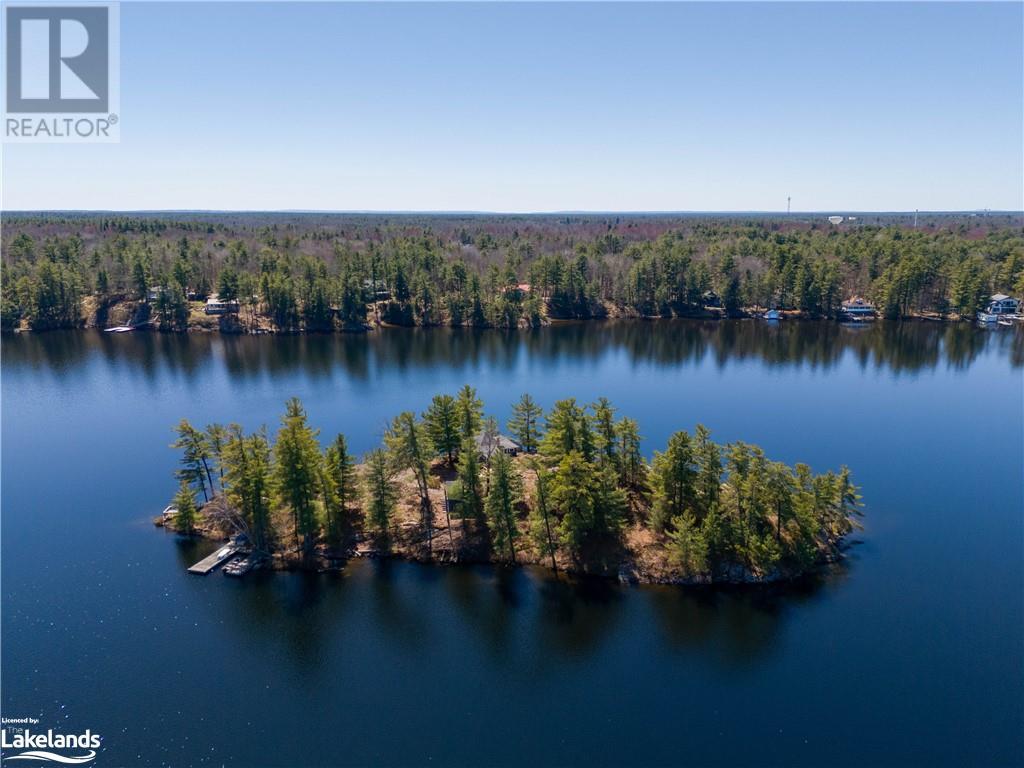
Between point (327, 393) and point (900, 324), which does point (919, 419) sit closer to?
point (900, 324)

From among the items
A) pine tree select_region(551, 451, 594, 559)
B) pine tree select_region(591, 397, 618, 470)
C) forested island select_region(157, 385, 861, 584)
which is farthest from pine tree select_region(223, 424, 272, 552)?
pine tree select_region(591, 397, 618, 470)

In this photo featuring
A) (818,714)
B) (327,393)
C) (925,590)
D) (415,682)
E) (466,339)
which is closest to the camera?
(818,714)

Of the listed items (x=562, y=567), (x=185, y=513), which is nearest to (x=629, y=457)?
(x=562, y=567)

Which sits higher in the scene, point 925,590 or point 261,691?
point 925,590

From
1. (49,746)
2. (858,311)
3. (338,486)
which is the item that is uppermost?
(858,311)

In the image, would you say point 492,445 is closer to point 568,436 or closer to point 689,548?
point 568,436

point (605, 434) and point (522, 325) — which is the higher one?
point (522, 325)

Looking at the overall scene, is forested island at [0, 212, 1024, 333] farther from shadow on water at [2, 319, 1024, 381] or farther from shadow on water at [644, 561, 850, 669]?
shadow on water at [644, 561, 850, 669]

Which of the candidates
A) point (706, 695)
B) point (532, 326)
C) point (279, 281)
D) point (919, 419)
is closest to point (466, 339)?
point (532, 326)
